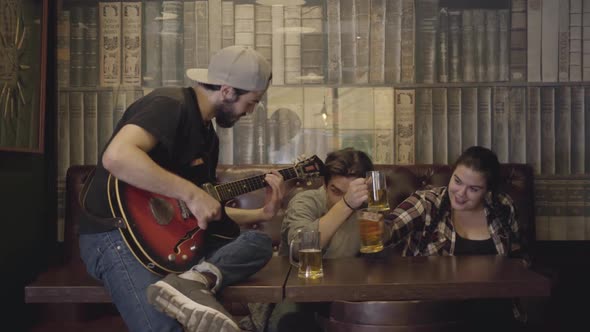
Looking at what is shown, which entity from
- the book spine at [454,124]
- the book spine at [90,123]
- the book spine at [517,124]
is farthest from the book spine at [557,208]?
the book spine at [90,123]

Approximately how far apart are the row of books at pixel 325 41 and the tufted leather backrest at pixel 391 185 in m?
0.48

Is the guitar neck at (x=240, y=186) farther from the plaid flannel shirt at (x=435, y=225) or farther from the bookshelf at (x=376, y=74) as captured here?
the bookshelf at (x=376, y=74)

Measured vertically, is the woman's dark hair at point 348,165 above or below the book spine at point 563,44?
below

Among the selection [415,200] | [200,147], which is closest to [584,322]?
[415,200]

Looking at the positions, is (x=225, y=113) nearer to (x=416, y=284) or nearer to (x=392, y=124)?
(x=416, y=284)

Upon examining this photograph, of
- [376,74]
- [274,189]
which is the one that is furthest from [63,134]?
[376,74]

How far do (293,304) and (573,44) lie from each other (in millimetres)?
1855

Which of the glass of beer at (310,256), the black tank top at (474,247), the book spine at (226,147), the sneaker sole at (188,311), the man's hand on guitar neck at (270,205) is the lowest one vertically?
the sneaker sole at (188,311)

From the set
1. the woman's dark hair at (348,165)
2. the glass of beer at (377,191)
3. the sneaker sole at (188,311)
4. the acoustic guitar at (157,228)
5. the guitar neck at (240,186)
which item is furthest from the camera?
the woman's dark hair at (348,165)

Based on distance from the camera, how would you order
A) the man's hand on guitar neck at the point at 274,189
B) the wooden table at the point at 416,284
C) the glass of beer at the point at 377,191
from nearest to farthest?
the wooden table at the point at 416,284, the glass of beer at the point at 377,191, the man's hand on guitar neck at the point at 274,189

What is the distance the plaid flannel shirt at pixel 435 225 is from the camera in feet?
8.04

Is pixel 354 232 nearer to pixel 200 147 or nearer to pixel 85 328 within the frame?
pixel 200 147

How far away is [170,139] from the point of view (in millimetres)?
1878

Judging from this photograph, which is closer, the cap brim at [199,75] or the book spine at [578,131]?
the cap brim at [199,75]
